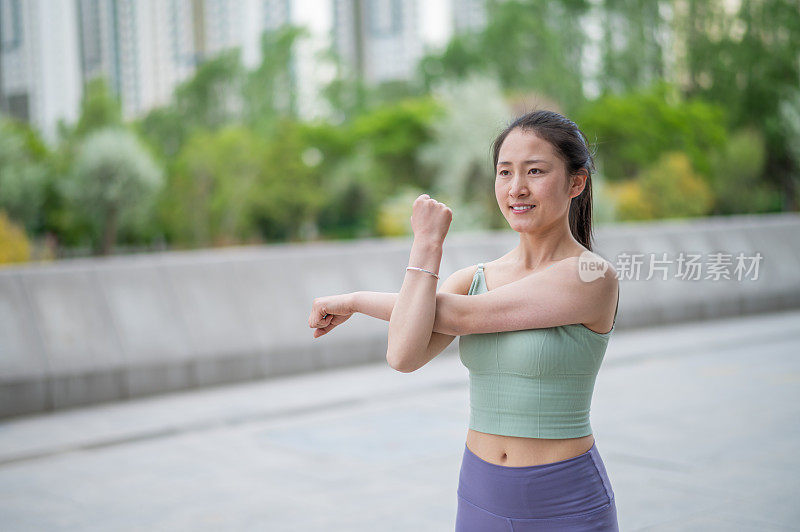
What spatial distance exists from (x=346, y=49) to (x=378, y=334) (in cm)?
12606

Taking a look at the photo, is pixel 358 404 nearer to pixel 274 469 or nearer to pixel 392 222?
pixel 274 469

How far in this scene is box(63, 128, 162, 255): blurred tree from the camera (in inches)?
1628

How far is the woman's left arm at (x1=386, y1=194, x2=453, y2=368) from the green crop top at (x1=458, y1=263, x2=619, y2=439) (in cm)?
21

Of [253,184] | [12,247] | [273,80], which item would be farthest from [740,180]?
[273,80]

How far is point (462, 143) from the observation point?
4669 centimetres

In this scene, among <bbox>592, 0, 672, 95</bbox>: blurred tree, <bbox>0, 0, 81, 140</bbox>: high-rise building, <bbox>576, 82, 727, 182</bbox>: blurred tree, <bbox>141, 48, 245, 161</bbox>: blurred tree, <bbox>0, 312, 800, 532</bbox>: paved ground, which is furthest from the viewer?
<bbox>0, 0, 81, 140</bbox>: high-rise building

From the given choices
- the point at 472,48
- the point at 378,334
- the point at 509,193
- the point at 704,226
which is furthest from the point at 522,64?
the point at 509,193

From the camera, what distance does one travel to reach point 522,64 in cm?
7231

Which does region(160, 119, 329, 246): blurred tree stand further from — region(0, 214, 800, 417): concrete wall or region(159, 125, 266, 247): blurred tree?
region(0, 214, 800, 417): concrete wall

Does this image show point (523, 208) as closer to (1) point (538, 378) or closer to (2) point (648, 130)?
(1) point (538, 378)

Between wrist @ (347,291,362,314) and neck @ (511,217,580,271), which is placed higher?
neck @ (511,217,580,271)

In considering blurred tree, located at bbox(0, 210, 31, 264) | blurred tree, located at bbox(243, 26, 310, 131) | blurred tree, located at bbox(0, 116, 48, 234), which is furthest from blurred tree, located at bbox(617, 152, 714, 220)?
blurred tree, located at bbox(243, 26, 310, 131)

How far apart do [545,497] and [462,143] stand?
45.2 meters

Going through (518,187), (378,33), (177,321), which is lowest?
(177,321)
